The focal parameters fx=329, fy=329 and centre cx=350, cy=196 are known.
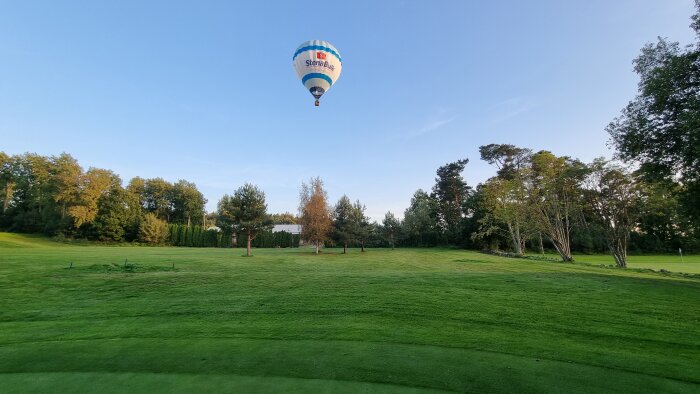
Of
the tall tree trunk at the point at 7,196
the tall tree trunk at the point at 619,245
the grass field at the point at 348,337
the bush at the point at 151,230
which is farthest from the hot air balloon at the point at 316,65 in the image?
the tall tree trunk at the point at 7,196

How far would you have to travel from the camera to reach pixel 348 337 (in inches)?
223

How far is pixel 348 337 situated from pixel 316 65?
14730 millimetres

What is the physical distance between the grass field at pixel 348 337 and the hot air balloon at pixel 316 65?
37.2ft

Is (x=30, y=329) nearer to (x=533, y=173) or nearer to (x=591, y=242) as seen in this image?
(x=533, y=173)

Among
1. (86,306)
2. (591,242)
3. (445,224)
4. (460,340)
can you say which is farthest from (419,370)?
(445,224)

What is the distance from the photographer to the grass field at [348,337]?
3.94 meters

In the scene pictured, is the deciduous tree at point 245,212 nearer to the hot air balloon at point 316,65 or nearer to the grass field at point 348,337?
the hot air balloon at point 316,65

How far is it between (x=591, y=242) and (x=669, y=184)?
32.3 m

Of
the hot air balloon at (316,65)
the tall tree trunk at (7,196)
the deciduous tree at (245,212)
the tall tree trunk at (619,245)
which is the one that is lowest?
the tall tree trunk at (619,245)

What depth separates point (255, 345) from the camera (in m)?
5.25

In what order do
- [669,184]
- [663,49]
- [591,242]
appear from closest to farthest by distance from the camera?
[663,49] → [669,184] → [591,242]

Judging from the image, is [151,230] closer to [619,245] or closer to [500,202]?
[500,202]

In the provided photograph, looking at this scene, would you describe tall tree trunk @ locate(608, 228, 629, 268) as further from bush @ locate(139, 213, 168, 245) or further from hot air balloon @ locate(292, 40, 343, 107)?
bush @ locate(139, 213, 168, 245)

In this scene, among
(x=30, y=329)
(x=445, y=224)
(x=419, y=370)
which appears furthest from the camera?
(x=445, y=224)
